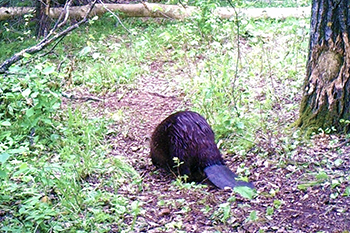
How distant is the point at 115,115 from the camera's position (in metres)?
4.32

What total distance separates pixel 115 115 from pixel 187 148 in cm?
128

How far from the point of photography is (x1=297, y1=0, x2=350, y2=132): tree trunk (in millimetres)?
3076

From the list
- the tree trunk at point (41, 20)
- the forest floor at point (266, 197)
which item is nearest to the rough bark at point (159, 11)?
the tree trunk at point (41, 20)

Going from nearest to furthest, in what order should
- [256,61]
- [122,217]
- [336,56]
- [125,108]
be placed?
[122,217], [336,56], [125,108], [256,61]

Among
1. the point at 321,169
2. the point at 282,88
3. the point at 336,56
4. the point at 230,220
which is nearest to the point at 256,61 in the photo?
the point at 282,88

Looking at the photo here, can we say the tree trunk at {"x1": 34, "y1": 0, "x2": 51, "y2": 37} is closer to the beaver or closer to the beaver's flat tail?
the beaver

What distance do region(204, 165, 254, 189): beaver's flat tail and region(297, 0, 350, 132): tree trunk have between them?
72 centimetres

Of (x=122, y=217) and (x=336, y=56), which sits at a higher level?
(x=336, y=56)

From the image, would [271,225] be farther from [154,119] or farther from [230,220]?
[154,119]

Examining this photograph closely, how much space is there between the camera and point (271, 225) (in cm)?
245

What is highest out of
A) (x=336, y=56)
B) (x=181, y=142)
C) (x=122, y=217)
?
(x=336, y=56)

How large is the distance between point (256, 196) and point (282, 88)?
6.17 feet

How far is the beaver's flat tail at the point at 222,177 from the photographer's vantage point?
113 inches

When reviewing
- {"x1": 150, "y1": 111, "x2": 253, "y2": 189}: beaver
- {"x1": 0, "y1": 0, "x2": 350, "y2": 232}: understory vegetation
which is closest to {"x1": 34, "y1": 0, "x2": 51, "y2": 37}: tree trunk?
{"x1": 0, "y1": 0, "x2": 350, "y2": 232}: understory vegetation
